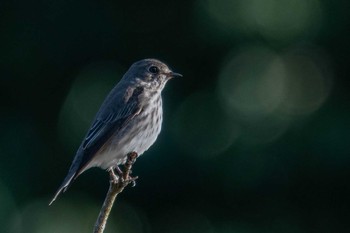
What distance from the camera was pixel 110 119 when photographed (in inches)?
255

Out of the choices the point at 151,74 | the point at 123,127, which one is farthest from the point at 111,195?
the point at 151,74

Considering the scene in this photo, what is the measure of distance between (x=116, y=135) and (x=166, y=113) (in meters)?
1.68

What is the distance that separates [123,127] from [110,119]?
0.12 metres

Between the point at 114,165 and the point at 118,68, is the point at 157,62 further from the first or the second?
the point at 118,68

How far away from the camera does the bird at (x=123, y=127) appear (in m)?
6.25

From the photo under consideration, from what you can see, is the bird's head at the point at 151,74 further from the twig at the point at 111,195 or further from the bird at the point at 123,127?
the twig at the point at 111,195

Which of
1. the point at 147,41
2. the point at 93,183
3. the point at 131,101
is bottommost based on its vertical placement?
the point at 93,183

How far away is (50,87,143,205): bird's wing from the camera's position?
20.6 ft

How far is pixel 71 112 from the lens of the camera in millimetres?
8422

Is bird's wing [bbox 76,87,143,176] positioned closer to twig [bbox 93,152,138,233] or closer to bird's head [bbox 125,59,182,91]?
bird's head [bbox 125,59,182,91]

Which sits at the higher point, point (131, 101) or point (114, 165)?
point (131, 101)

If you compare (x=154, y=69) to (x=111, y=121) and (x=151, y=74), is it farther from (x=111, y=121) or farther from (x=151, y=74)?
(x=111, y=121)

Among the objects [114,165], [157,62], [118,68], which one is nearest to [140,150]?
[114,165]

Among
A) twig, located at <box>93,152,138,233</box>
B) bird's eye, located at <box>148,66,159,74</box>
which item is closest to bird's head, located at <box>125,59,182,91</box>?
bird's eye, located at <box>148,66,159,74</box>
